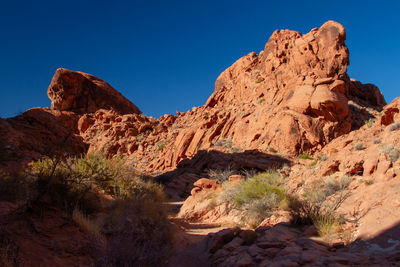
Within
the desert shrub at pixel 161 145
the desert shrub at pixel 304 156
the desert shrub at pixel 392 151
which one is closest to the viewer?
the desert shrub at pixel 392 151

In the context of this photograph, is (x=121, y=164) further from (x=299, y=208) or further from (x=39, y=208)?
(x=299, y=208)

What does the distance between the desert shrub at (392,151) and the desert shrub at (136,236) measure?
6.02m

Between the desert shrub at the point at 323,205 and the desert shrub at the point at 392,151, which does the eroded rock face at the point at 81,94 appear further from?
the desert shrub at the point at 392,151

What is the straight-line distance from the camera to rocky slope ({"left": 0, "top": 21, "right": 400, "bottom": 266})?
549 centimetres

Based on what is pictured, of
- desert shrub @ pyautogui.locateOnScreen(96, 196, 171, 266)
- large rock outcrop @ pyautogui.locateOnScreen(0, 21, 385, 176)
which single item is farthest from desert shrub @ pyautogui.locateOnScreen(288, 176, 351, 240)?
large rock outcrop @ pyautogui.locateOnScreen(0, 21, 385, 176)

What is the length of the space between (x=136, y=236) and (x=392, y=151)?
22.3 feet

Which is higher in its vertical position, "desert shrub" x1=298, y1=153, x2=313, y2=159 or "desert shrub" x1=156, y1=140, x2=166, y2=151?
"desert shrub" x1=156, y1=140, x2=166, y2=151

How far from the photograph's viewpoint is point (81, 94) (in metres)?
43.4

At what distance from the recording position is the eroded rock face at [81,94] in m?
42.2

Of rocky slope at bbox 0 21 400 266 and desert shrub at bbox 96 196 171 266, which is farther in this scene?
rocky slope at bbox 0 21 400 266

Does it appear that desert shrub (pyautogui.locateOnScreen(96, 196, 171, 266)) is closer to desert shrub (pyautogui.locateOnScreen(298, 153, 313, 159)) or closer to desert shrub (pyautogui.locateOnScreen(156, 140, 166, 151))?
desert shrub (pyautogui.locateOnScreen(298, 153, 313, 159))

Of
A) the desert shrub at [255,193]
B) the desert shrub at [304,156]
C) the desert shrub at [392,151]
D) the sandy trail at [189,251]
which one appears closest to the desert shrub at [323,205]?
the desert shrub at [255,193]

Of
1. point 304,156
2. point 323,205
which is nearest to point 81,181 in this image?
point 323,205

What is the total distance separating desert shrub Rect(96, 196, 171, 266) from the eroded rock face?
39387 millimetres
